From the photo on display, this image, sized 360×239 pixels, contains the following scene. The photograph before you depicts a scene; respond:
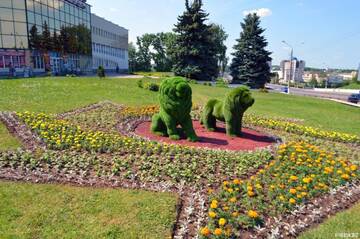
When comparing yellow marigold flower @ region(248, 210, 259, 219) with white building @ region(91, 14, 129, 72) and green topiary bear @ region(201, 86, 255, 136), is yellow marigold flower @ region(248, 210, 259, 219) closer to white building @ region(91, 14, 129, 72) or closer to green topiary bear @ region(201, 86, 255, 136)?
green topiary bear @ region(201, 86, 255, 136)

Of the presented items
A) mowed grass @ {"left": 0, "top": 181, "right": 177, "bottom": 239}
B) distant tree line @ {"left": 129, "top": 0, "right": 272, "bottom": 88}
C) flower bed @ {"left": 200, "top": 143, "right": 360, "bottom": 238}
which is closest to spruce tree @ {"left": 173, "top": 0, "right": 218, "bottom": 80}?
distant tree line @ {"left": 129, "top": 0, "right": 272, "bottom": 88}

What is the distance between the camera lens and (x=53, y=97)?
518 inches

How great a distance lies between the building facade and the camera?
91.0 feet

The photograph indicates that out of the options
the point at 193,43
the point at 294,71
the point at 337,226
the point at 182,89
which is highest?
the point at 193,43

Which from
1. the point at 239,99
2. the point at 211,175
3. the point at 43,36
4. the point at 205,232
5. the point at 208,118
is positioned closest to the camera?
the point at 205,232

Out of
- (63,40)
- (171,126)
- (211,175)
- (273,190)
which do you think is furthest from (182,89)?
(63,40)

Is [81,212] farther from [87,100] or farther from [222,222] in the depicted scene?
[87,100]

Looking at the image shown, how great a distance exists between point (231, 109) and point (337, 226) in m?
4.24

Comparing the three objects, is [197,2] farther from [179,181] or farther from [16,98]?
[179,181]

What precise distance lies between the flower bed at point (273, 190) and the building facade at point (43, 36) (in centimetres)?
2665

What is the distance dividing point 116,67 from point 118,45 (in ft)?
16.4

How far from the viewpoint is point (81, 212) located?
3773mm

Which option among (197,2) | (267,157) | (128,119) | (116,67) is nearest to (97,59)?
(116,67)

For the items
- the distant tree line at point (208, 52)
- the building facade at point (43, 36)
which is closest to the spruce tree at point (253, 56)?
the distant tree line at point (208, 52)
